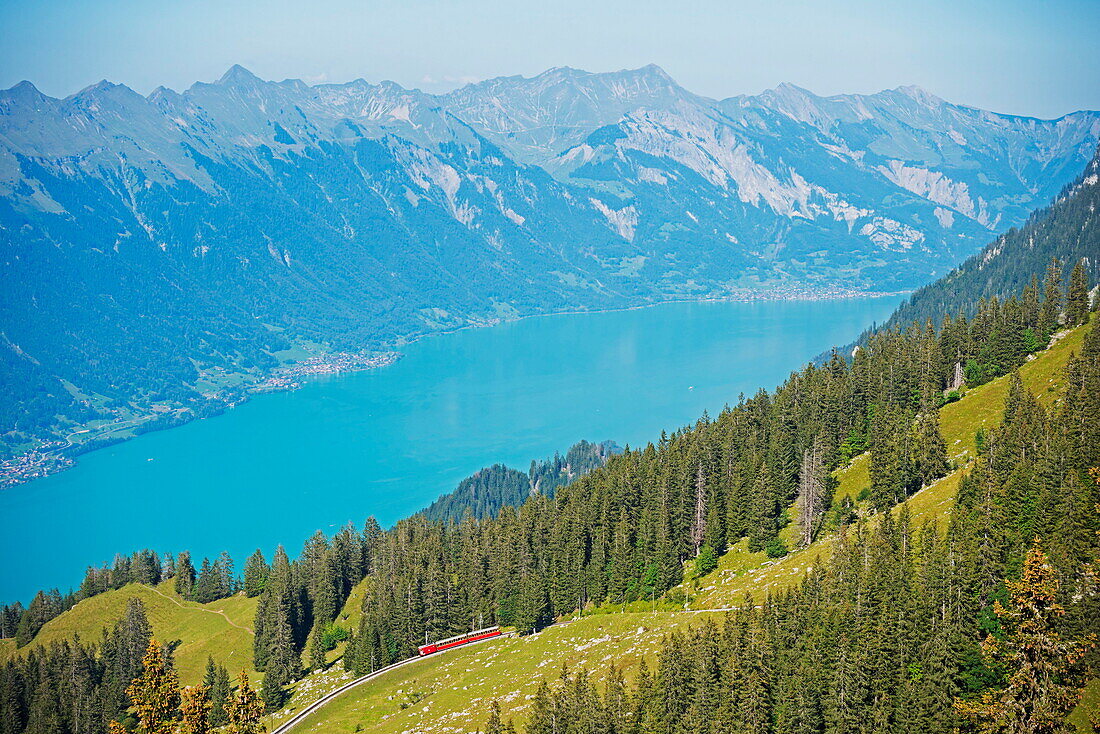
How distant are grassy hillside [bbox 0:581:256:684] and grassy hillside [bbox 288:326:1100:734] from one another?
25.8m

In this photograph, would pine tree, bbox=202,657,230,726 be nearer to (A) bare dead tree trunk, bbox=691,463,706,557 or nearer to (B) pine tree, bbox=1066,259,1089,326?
(A) bare dead tree trunk, bbox=691,463,706,557

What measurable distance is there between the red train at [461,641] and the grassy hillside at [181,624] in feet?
94.1

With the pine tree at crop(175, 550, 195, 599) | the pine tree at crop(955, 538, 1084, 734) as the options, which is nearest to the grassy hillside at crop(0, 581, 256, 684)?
the pine tree at crop(175, 550, 195, 599)

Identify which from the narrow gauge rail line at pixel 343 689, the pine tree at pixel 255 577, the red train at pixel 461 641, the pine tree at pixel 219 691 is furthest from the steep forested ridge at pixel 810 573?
the pine tree at pixel 219 691

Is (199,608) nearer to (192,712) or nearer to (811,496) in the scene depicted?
(811,496)

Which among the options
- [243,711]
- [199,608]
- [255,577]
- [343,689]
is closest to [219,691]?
[343,689]

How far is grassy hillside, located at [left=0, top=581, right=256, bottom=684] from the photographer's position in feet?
376

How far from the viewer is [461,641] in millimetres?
95375

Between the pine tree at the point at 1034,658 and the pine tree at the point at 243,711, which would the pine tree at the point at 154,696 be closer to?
the pine tree at the point at 243,711

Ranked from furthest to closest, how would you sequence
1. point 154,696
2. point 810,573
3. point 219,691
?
point 219,691 → point 810,573 → point 154,696

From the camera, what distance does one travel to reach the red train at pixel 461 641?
94.4 m

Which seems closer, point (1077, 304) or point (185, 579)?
point (1077, 304)

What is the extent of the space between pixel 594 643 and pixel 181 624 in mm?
79538

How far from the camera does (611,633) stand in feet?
247
